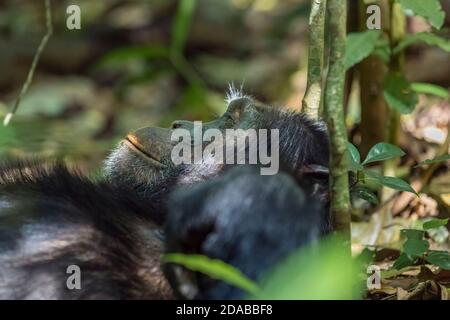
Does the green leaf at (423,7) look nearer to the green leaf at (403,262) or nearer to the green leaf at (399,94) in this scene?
the green leaf at (399,94)

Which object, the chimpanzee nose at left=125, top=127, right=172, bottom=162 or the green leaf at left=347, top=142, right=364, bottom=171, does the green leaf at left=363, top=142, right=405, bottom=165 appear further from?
the chimpanzee nose at left=125, top=127, right=172, bottom=162

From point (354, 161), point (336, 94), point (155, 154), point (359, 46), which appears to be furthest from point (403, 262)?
point (359, 46)

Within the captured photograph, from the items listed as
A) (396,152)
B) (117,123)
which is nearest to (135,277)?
(396,152)

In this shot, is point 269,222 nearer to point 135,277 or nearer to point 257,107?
point 135,277

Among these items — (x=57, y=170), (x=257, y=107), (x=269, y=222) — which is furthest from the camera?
(x=257, y=107)

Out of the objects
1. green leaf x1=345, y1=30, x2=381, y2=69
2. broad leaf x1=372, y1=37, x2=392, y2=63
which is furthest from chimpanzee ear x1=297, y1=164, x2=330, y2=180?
broad leaf x1=372, y1=37, x2=392, y2=63

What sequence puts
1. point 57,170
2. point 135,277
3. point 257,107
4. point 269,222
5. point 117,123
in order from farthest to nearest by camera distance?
point 117,123 → point 257,107 → point 57,170 → point 135,277 → point 269,222

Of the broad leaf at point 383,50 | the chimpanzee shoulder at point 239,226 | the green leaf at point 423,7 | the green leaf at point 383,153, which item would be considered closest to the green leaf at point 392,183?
the green leaf at point 383,153

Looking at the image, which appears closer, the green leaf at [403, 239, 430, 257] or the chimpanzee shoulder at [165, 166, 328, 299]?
the chimpanzee shoulder at [165, 166, 328, 299]
